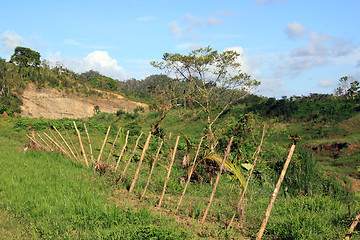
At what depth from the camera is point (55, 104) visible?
3950 centimetres

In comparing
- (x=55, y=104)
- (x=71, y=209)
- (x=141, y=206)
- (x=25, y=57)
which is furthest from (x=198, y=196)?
(x=25, y=57)

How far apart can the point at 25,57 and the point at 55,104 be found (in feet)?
44.5

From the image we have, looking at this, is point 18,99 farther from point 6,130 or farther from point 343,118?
point 343,118

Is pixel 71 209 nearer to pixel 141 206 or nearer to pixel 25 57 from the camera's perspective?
pixel 141 206

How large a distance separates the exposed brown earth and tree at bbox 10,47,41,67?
30.5 feet

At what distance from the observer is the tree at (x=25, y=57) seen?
4670cm

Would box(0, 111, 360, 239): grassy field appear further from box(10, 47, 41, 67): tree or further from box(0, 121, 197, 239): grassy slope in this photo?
box(10, 47, 41, 67): tree

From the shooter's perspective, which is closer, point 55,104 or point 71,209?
point 71,209

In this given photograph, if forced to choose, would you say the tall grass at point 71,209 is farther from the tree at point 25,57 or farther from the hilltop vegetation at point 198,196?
the tree at point 25,57

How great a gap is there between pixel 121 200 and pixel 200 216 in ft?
5.21

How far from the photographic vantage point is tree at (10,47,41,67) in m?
46.7

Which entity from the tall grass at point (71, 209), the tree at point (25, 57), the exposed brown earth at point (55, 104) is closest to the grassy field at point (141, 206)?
the tall grass at point (71, 209)

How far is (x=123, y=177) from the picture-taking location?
263 inches

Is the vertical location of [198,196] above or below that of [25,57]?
below
